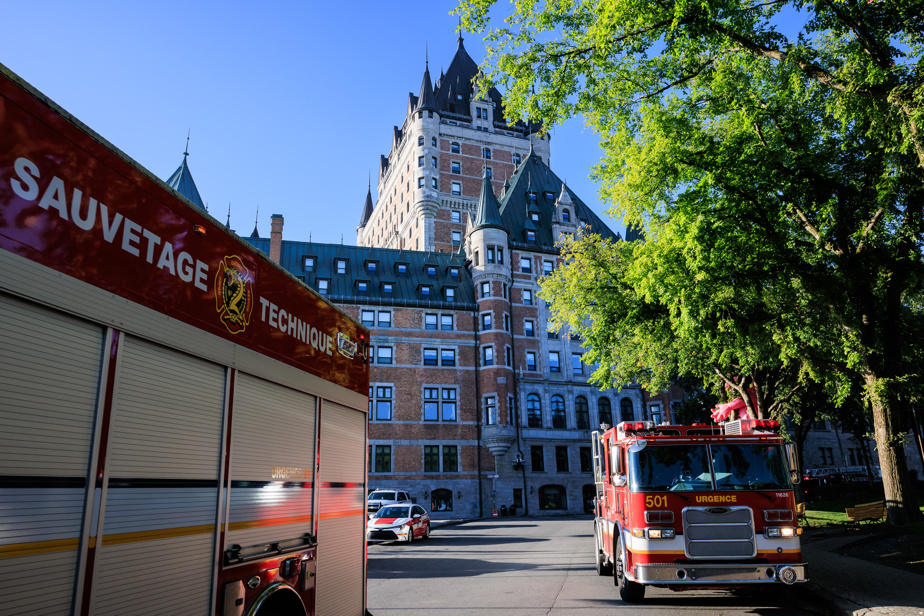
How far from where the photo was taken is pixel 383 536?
68.2ft

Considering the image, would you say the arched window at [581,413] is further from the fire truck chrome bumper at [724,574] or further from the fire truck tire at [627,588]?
the fire truck chrome bumper at [724,574]

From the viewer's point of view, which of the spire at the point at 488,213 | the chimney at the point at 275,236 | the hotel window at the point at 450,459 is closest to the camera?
the hotel window at the point at 450,459

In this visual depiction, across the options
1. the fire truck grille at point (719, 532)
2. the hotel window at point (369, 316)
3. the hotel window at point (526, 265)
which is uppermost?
the hotel window at point (526, 265)

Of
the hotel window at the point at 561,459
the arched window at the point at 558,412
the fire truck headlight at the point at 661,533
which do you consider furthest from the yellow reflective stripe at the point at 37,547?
the arched window at the point at 558,412

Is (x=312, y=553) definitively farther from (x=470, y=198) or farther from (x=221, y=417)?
(x=470, y=198)

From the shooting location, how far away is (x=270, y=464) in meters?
4.77

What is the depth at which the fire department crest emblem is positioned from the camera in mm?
4412

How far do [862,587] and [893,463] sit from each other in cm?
746

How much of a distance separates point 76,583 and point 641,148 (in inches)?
635

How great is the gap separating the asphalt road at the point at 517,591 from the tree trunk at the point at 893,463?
23.4ft

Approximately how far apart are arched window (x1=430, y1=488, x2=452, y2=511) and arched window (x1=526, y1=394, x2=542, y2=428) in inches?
305

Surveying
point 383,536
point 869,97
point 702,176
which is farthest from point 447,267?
point 869,97

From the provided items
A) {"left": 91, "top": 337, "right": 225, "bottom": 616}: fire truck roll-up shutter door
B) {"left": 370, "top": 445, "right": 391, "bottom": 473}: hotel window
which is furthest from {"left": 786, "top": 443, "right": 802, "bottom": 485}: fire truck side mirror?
{"left": 370, "top": 445, "right": 391, "bottom": 473}: hotel window

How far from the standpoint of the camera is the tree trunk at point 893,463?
14859 millimetres
